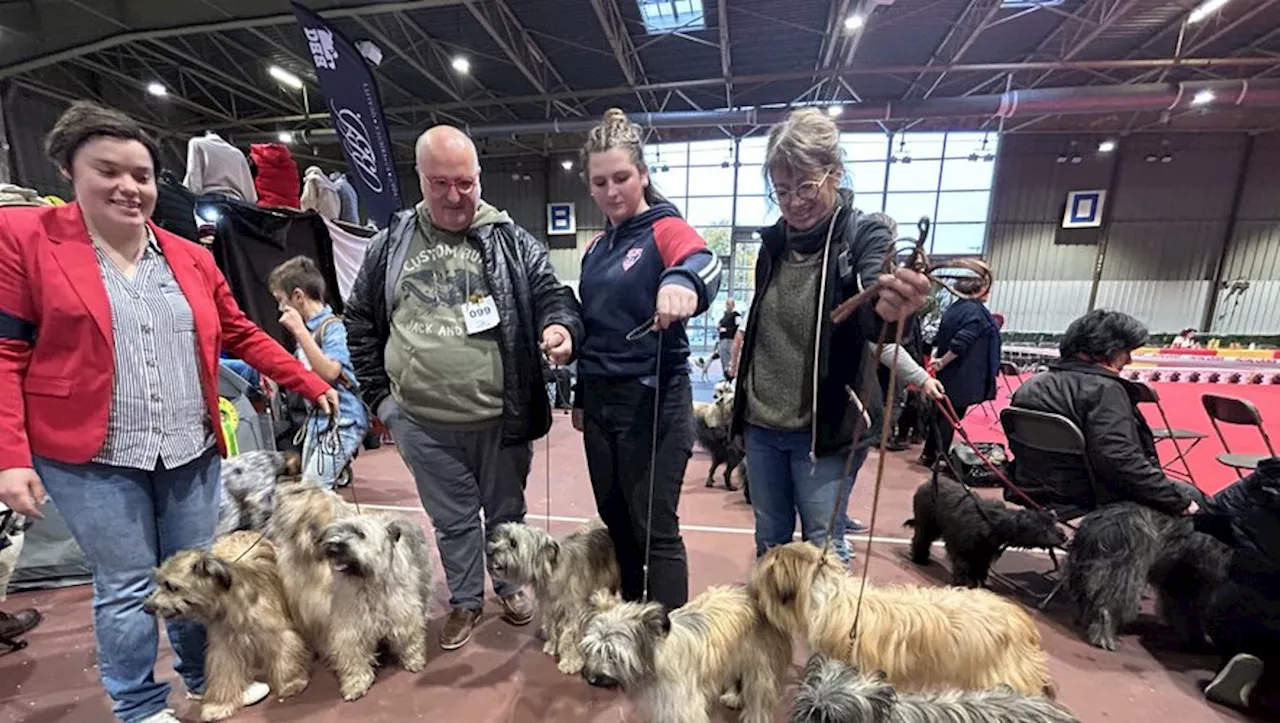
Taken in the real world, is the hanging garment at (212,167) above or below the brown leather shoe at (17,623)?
above

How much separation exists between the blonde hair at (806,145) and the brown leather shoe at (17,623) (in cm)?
349

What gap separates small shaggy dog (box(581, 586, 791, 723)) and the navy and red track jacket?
72cm

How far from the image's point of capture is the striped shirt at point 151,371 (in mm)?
1381

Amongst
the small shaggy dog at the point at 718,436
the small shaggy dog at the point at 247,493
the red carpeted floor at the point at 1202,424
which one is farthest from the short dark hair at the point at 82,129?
the red carpeted floor at the point at 1202,424

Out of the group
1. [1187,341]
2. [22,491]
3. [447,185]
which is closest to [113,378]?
[22,491]

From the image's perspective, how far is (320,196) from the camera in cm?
470

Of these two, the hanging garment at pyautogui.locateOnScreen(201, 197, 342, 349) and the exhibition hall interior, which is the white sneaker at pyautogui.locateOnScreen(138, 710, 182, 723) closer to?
the exhibition hall interior

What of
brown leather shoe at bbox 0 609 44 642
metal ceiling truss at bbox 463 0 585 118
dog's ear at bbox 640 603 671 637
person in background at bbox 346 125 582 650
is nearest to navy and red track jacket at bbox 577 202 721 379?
person in background at bbox 346 125 582 650

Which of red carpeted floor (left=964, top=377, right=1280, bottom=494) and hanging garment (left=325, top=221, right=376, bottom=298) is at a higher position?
hanging garment (left=325, top=221, right=376, bottom=298)

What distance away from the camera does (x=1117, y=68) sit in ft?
31.7

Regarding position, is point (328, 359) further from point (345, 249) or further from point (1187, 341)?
point (1187, 341)

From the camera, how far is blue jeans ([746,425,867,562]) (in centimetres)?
168

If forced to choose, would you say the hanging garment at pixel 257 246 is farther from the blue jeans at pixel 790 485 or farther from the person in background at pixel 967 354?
the person in background at pixel 967 354

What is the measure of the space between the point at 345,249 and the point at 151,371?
3.73 meters
